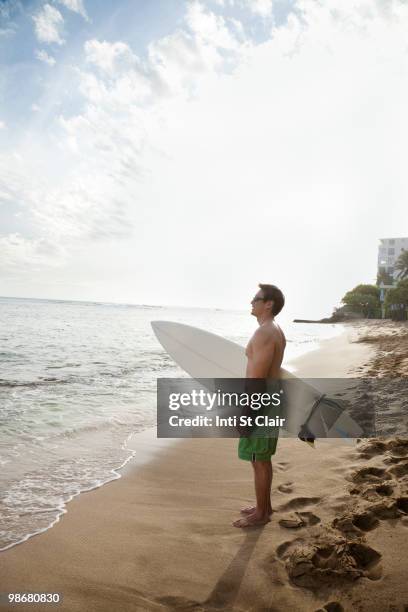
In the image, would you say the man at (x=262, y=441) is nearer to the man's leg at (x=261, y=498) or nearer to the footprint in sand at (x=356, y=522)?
the man's leg at (x=261, y=498)

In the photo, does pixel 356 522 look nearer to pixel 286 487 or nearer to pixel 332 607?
pixel 332 607

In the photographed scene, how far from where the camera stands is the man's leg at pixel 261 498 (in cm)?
266

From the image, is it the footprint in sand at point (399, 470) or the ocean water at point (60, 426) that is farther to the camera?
the ocean water at point (60, 426)

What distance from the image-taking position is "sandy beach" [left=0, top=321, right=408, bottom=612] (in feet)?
6.37

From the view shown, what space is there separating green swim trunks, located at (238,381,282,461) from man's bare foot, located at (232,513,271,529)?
446 mm

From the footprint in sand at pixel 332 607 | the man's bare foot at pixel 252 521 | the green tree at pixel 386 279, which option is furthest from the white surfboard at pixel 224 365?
the green tree at pixel 386 279

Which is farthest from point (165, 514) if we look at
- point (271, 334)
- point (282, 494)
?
point (271, 334)

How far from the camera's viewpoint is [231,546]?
2.44m

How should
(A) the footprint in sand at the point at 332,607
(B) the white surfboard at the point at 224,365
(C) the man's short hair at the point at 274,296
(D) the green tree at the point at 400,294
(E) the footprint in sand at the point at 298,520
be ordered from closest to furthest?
(A) the footprint in sand at the point at 332,607 < (E) the footprint in sand at the point at 298,520 < (C) the man's short hair at the point at 274,296 < (B) the white surfboard at the point at 224,365 < (D) the green tree at the point at 400,294

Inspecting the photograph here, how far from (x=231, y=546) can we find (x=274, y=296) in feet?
5.91

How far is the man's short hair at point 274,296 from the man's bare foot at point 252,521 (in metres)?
1.54

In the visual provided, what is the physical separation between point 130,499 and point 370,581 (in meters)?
2.07

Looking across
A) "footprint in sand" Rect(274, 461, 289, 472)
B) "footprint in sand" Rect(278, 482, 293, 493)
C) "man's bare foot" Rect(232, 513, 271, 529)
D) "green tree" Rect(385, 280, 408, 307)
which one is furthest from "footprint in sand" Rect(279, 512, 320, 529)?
"green tree" Rect(385, 280, 408, 307)

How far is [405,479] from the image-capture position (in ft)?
9.40
